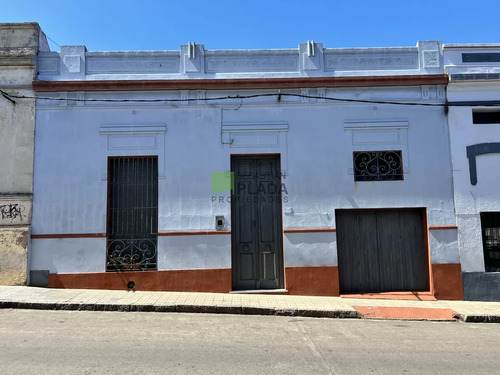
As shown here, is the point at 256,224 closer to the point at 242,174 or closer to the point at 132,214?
the point at 242,174

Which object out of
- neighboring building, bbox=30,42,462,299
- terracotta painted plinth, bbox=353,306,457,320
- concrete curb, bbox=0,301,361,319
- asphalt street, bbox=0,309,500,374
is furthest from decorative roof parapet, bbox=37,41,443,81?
asphalt street, bbox=0,309,500,374

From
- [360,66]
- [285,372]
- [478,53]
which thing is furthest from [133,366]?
[478,53]

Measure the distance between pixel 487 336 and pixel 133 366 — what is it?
17.7 feet

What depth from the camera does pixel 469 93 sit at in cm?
962

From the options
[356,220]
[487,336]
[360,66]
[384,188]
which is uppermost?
[360,66]

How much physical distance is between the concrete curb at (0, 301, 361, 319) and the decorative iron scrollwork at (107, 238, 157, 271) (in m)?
1.71

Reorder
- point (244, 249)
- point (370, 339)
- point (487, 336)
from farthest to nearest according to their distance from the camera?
point (244, 249) → point (487, 336) → point (370, 339)

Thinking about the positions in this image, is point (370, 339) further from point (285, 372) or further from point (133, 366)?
point (133, 366)

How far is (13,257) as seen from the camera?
28.9ft

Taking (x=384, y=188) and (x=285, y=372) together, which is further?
(x=384, y=188)

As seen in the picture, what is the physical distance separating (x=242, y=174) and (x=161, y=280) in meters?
Result: 2.97

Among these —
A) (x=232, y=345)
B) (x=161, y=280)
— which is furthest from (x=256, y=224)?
(x=232, y=345)

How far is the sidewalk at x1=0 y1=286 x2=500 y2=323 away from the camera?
7.43 meters

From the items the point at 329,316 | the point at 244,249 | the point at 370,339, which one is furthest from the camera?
the point at 244,249
